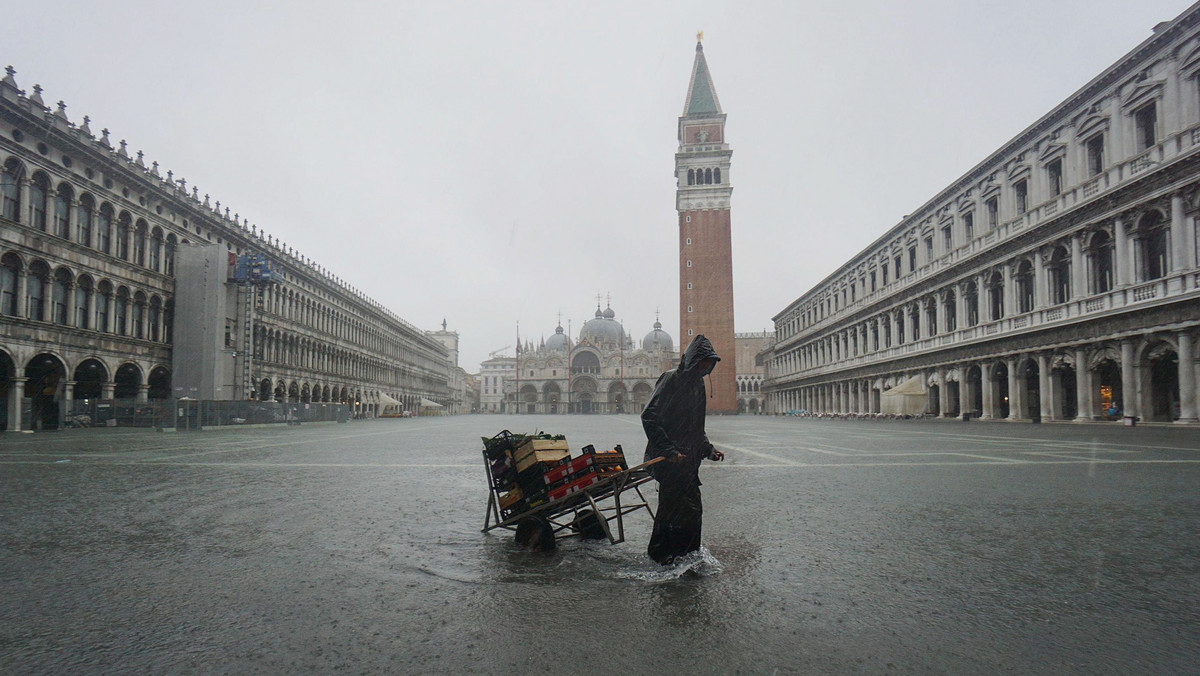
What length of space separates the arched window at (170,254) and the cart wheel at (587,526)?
3725 centimetres

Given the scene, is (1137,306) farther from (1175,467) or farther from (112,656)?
(112,656)

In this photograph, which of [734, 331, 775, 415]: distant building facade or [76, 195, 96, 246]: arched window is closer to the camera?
[76, 195, 96, 246]: arched window

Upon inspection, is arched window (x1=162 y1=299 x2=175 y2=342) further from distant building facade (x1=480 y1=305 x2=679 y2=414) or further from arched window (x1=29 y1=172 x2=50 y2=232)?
distant building facade (x1=480 y1=305 x2=679 y2=414)

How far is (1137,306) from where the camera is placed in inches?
Result: 897

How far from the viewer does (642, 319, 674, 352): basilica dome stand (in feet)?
419

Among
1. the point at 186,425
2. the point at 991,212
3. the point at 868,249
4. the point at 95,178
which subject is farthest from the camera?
the point at 868,249

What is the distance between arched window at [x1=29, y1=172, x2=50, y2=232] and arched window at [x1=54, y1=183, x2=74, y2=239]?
499 mm

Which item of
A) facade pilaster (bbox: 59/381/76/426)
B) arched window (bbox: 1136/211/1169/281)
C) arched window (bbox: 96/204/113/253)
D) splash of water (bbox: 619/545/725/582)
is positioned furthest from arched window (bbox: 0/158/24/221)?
arched window (bbox: 1136/211/1169/281)

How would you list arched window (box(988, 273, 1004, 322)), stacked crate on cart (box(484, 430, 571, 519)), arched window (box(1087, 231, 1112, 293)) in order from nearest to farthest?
stacked crate on cart (box(484, 430, 571, 519)) < arched window (box(1087, 231, 1112, 293)) < arched window (box(988, 273, 1004, 322))

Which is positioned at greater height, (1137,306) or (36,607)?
(1137,306)

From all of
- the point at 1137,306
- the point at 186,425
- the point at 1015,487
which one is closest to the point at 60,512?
the point at 1015,487

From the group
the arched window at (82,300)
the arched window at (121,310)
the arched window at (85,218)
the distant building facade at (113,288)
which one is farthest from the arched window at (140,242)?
the arched window at (82,300)

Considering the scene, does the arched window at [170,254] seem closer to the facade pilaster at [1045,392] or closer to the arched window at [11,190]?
the arched window at [11,190]

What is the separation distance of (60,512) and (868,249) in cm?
4977
